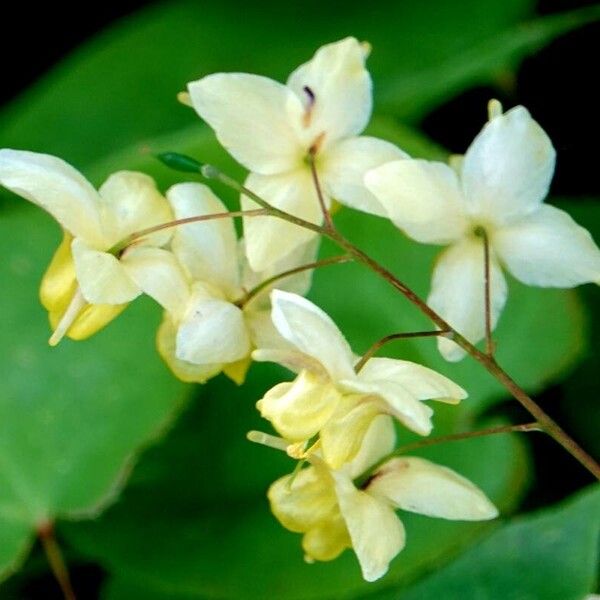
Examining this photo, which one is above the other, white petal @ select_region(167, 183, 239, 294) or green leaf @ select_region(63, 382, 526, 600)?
white petal @ select_region(167, 183, 239, 294)

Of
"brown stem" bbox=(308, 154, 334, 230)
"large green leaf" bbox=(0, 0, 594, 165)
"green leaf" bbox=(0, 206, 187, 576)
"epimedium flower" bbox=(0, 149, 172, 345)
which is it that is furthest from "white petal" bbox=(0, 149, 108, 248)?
"large green leaf" bbox=(0, 0, 594, 165)

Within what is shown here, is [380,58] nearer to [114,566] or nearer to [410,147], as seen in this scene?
[410,147]

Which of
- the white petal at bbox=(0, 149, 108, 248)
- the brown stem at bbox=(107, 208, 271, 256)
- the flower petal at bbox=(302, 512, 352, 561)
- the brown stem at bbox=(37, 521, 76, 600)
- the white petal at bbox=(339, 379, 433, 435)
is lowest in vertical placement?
the brown stem at bbox=(37, 521, 76, 600)

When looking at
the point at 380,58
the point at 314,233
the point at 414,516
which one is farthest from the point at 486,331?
the point at 380,58

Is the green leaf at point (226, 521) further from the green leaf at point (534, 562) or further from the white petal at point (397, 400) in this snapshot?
the white petal at point (397, 400)

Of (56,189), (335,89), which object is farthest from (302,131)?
(56,189)

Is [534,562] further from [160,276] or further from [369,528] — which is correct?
[160,276]

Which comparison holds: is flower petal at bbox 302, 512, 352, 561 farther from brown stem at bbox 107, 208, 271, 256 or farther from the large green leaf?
the large green leaf
